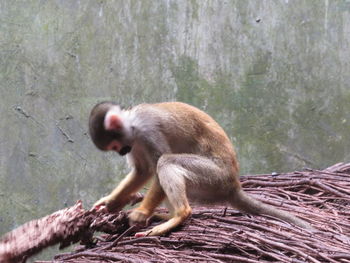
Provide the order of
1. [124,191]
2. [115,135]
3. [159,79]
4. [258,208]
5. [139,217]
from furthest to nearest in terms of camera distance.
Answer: [159,79]
[124,191]
[115,135]
[258,208]
[139,217]

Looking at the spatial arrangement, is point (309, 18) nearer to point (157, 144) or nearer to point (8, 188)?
point (157, 144)

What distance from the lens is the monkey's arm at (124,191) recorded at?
9.93ft

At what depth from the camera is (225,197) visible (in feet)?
9.92

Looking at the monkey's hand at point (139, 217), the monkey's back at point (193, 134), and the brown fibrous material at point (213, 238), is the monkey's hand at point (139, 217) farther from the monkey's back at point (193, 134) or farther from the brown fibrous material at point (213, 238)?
the monkey's back at point (193, 134)

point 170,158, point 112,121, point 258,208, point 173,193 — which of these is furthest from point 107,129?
point 258,208

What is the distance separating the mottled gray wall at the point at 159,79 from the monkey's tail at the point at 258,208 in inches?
64.5

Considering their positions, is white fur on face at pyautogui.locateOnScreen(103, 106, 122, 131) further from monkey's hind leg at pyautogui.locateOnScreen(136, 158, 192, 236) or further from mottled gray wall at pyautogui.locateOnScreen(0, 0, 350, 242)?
mottled gray wall at pyautogui.locateOnScreen(0, 0, 350, 242)

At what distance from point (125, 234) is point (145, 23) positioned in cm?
246

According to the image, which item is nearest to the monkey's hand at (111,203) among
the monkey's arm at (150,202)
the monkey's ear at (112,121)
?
the monkey's arm at (150,202)

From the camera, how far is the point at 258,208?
9.34 ft

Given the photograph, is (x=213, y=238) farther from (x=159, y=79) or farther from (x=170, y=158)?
(x=159, y=79)

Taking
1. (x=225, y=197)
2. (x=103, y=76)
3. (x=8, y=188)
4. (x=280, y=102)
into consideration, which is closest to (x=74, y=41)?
(x=103, y=76)

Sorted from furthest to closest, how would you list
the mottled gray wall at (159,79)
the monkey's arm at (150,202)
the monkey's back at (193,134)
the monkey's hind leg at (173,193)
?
the mottled gray wall at (159,79), the monkey's back at (193,134), the monkey's arm at (150,202), the monkey's hind leg at (173,193)

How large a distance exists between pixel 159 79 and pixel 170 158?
171 centimetres
